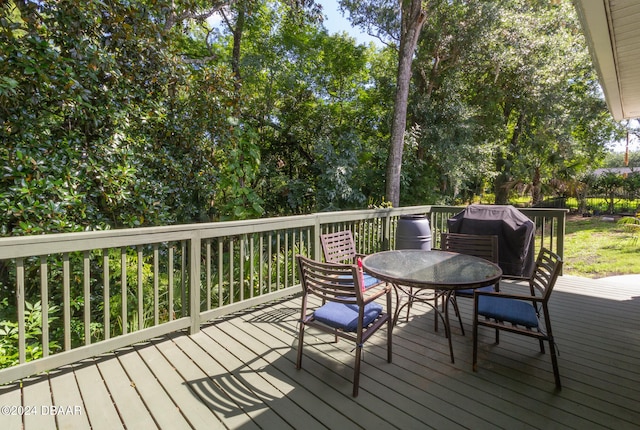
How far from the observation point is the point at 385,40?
30.8ft

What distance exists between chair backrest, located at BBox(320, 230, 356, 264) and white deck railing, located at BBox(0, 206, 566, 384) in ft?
1.72

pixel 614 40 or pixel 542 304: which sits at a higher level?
pixel 614 40

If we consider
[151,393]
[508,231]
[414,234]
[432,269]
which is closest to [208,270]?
[151,393]

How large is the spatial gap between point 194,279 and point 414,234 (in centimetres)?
304

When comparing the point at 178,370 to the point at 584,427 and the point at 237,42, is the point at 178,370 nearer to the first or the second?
the point at 584,427

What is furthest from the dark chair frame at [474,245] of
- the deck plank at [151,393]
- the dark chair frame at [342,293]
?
the deck plank at [151,393]

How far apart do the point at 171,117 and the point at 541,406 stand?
5.51 meters

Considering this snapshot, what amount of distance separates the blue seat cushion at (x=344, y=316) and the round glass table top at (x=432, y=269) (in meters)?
0.28

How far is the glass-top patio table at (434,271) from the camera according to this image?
2.33 m

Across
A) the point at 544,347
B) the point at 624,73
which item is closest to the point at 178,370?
the point at 544,347

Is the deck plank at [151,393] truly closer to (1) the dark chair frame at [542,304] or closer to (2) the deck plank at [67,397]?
(2) the deck plank at [67,397]

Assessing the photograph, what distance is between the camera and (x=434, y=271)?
260 centimetres

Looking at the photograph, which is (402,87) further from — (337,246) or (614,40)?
(337,246)

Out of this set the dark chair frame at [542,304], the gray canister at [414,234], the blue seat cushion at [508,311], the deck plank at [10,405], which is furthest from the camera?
the gray canister at [414,234]
